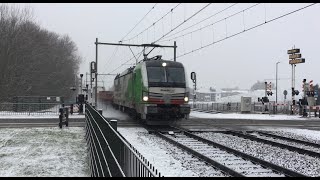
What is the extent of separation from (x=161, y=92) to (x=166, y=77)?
95cm

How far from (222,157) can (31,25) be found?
53810 millimetres

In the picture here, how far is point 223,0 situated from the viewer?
16.7 metres

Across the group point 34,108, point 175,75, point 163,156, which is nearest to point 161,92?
point 175,75

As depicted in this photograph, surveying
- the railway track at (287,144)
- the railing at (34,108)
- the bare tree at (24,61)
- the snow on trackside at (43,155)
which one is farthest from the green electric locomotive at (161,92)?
the bare tree at (24,61)

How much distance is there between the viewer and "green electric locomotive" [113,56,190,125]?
21.1 meters

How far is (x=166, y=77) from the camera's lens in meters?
22.0

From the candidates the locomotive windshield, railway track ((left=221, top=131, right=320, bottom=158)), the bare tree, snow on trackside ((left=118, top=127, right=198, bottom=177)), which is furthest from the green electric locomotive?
the bare tree

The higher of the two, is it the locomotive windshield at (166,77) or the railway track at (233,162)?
the locomotive windshield at (166,77)

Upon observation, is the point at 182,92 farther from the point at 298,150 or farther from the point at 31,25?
the point at 31,25

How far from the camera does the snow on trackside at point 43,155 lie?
9164 mm

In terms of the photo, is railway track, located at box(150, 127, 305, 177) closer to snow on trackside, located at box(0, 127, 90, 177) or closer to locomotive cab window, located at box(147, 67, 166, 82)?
snow on trackside, located at box(0, 127, 90, 177)

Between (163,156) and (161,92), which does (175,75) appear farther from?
(163,156)

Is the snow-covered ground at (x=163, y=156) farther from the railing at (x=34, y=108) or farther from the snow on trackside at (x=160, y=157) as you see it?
the railing at (x=34, y=108)

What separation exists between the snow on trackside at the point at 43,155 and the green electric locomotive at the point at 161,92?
17.5 feet
